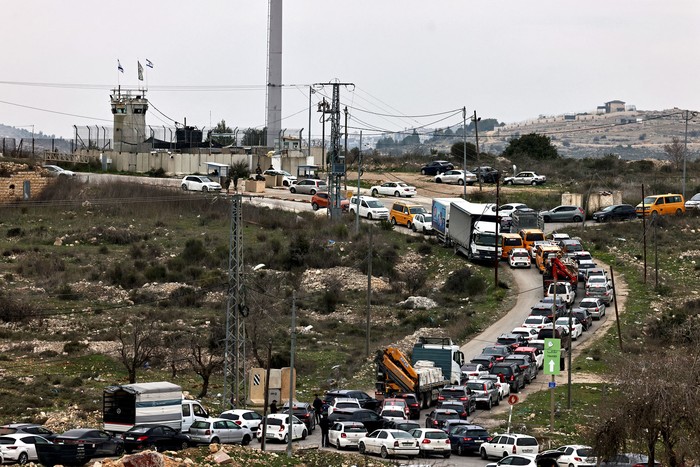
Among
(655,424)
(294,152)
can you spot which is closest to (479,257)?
(655,424)

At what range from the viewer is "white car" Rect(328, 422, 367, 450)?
3903 cm

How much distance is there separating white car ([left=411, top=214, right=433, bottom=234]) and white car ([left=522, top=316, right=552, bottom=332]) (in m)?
24.5

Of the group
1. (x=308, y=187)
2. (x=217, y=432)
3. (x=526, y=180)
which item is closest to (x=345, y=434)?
(x=217, y=432)

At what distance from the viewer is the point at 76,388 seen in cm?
4916

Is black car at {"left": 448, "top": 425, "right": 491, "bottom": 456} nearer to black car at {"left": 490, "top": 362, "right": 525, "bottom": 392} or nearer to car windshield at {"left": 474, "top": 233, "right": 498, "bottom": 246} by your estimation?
black car at {"left": 490, "top": 362, "right": 525, "bottom": 392}

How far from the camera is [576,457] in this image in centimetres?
3575

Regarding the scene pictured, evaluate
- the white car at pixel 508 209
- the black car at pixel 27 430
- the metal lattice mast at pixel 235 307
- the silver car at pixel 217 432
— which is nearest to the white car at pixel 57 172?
the white car at pixel 508 209

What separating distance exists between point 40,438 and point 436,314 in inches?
1365

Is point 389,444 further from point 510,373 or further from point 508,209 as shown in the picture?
point 508,209

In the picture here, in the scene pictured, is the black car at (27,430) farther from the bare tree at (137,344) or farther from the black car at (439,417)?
the black car at (439,417)

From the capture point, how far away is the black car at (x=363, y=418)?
41.1 meters

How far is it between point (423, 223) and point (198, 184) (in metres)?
24.8

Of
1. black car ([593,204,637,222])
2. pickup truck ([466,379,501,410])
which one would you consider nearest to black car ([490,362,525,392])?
pickup truck ([466,379,501,410])

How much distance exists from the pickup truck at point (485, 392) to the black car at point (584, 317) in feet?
41.7
